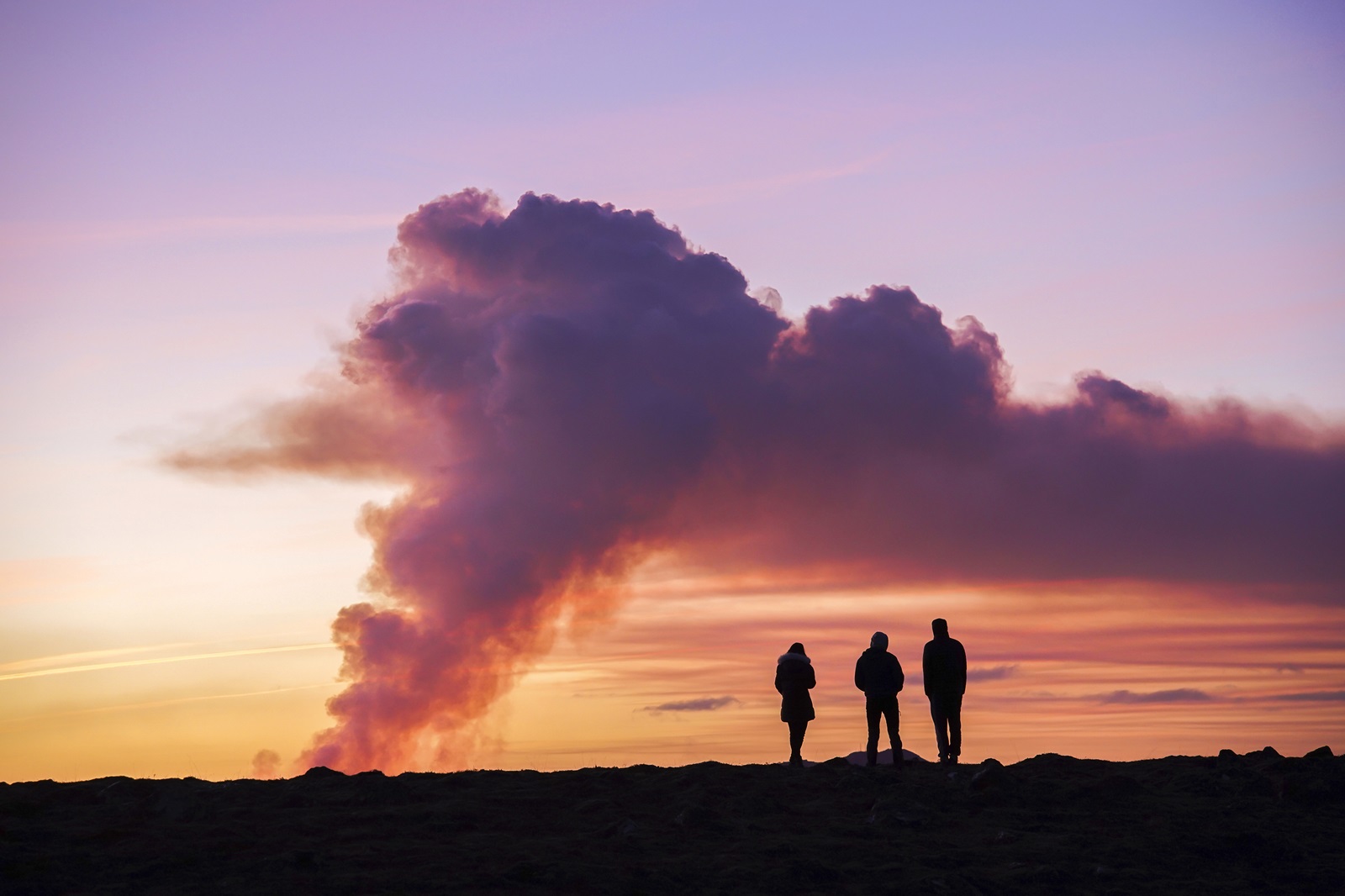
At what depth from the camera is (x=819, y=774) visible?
23875 mm

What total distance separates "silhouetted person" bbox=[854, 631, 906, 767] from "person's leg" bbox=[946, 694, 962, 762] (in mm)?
1189

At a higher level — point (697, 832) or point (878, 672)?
point (878, 672)

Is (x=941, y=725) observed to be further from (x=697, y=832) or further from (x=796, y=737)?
(x=697, y=832)

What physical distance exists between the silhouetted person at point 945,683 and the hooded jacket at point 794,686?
2.51 m

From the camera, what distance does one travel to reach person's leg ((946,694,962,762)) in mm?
26297

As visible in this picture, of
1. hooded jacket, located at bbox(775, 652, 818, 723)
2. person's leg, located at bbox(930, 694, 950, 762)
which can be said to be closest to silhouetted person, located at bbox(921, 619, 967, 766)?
person's leg, located at bbox(930, 694, 950, 762)

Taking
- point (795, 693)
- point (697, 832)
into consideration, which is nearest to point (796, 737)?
point (795, 693)

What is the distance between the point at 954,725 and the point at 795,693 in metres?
3.36

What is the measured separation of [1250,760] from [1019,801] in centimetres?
683

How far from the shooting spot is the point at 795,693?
26.9m

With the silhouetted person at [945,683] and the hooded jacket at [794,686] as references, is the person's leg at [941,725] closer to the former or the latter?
the silhouetted person at [945,683]

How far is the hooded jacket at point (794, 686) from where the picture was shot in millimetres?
26875

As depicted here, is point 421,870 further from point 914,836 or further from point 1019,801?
point 1019,801

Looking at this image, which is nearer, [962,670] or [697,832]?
[697,832]
